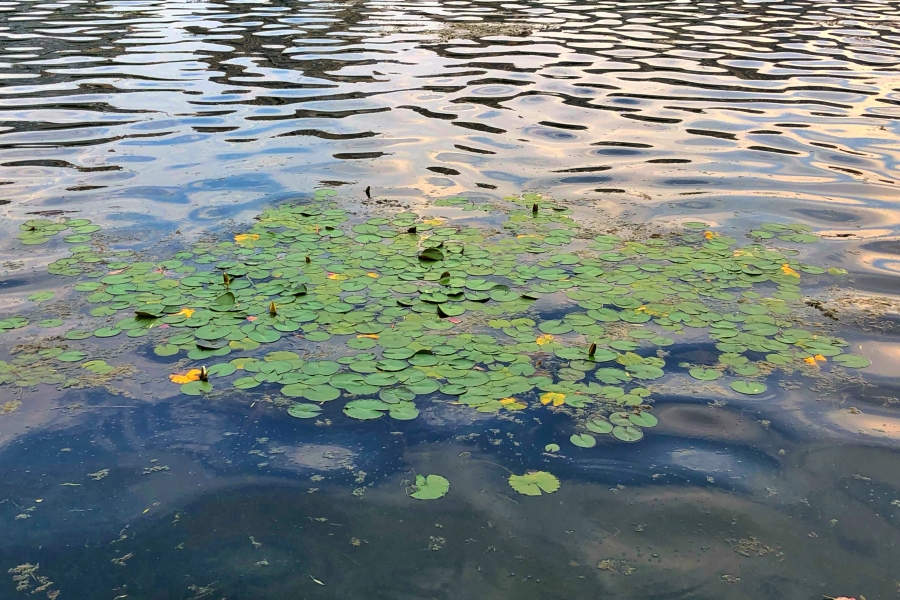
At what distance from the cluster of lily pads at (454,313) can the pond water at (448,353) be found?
0.02m

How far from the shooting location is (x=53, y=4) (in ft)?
42.2

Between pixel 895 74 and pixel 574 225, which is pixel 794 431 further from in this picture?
pixel 895 74

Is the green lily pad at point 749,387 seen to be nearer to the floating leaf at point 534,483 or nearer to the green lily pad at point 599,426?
the green lily pad at point 599,426

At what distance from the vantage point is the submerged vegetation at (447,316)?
295 cm

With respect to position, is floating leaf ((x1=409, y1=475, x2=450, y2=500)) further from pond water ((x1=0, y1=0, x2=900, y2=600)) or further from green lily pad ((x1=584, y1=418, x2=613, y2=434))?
green lily pad ((x1=584, y1=418, x2=613, y2=434))

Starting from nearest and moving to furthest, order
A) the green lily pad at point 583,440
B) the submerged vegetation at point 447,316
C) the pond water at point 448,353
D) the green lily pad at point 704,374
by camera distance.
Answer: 1. the pond water at point 448,353
2. the green lily pad at point 583,440
3. the submerged vegetation at point 447,316
4. the green lily pad at point 704,374

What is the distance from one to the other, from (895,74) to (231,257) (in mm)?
7350

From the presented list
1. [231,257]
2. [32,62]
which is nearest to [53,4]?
[32,62]

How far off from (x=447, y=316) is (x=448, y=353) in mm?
333

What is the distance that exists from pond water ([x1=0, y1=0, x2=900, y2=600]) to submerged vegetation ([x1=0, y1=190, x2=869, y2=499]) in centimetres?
2

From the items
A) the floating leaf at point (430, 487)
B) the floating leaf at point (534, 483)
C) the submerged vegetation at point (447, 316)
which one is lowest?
the floating leaf at point (534, 483)

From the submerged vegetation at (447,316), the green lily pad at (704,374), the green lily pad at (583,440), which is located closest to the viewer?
the green lily pad at (583,440)

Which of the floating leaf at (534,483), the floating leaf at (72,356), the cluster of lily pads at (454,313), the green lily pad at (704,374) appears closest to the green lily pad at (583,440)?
the cluster of lily pads at (454,313)

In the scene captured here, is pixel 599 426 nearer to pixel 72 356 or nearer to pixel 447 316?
pixel 447 316
